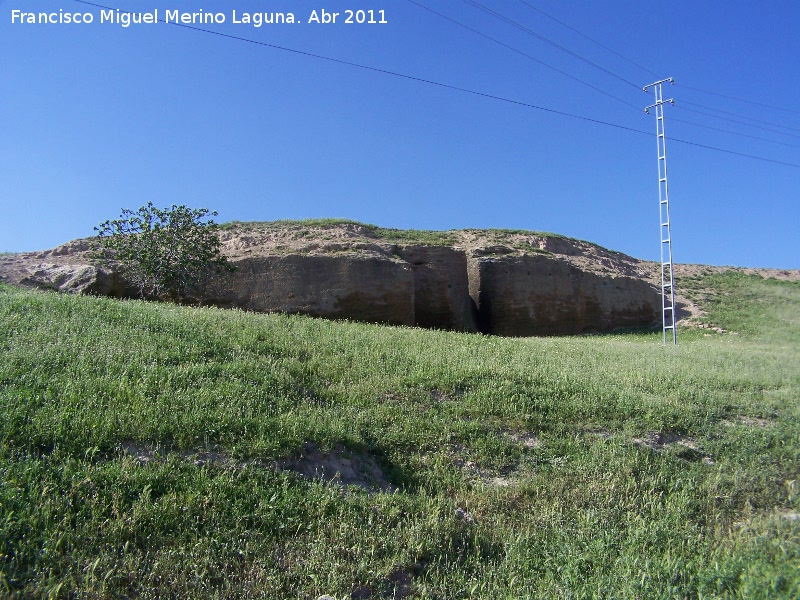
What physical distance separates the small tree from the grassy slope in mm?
7605

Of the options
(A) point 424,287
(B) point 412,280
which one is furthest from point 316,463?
(A) point 424,287

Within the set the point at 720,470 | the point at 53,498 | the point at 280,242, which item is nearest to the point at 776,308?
the point at 280,242

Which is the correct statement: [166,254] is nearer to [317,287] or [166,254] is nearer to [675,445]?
[317,287]

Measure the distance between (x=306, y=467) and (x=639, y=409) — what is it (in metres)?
5.29

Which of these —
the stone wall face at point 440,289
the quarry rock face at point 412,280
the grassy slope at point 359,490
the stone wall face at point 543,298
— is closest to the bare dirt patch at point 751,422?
the grassy slope at point 359,490

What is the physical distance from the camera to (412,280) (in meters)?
20.2

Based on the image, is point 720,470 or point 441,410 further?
point 441,410

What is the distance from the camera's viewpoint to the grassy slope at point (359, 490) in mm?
4621

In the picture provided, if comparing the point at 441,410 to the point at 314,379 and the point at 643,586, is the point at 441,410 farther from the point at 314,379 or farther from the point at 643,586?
the point at 643,586

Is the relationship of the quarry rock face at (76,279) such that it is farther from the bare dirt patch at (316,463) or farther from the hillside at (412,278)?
the bare dirt patch at (316,463)

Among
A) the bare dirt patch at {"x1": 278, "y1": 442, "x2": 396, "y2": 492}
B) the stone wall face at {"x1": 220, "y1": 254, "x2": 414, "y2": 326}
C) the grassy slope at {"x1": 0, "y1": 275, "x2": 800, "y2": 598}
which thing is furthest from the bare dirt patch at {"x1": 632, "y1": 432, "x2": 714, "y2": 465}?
the stone wall face at {"x1": 220, "y1": 254, "x2": 414, "y2": 326}

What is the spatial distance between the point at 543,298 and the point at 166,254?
542 inches

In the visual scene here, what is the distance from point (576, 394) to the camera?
943cm

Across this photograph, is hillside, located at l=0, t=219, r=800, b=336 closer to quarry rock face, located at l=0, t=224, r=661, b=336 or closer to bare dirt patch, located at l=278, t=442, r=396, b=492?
quarry rock face, located at l=0, t=224, r=661, b=336
